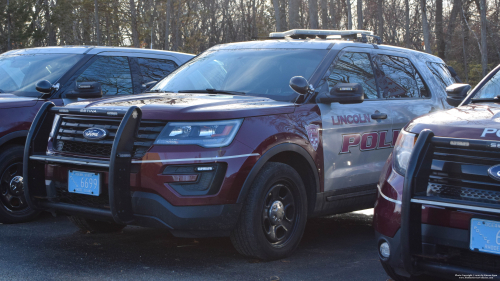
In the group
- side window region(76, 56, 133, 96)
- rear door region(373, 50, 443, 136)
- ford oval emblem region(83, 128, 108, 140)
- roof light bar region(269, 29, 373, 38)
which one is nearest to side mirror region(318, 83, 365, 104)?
rear door region(373, 50, 443, 136)

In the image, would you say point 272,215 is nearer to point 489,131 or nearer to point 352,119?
point 352,119

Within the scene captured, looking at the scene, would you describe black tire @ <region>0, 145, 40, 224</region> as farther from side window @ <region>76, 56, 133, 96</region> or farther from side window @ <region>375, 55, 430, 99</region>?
Result: side window @ <region>375, 55, 430, 99</region>

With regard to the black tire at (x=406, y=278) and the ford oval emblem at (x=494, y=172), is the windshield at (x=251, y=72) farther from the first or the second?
the ford oval emblem at (x=494, y=172)

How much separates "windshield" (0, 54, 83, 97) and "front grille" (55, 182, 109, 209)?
211cm

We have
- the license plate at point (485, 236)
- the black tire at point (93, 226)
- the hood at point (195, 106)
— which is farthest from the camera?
the black tire at point (93, 226)

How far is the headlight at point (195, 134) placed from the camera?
399 cm

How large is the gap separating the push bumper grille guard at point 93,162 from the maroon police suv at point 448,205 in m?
1.79

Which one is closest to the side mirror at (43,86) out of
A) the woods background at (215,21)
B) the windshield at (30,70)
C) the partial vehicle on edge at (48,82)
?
the partial vehicle on edge at (48,82)

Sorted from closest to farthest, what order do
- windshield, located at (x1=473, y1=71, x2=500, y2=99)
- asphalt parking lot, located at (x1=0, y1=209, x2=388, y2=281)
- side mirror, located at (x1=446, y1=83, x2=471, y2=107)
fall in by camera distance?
asphalt parking lot, located at (x1=0, y1=209, x2=388, y2=281), windshield, located at (x1=473, y1=71, x2=500, y2=99), side mirror, located at (x1=446, y1=83, x2=471, y2=107)

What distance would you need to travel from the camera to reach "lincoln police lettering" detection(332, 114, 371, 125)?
5.03 m

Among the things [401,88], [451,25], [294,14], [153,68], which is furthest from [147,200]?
[451,25]

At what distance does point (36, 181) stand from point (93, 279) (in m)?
1.02

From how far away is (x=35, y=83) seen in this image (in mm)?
6371

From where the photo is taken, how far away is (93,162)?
4117 mm
